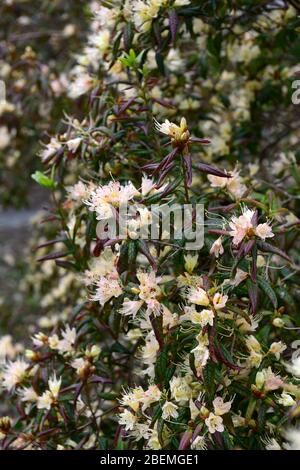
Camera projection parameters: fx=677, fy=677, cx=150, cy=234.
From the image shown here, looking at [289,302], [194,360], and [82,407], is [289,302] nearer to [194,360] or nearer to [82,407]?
[194,360]

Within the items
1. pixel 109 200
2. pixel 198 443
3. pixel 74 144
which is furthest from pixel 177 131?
pixel 198 443

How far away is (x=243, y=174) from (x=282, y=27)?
53cm

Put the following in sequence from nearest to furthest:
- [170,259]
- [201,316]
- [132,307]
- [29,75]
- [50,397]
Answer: [201,316]
[132,307]
[170,259]
[50,397]
[29,75]

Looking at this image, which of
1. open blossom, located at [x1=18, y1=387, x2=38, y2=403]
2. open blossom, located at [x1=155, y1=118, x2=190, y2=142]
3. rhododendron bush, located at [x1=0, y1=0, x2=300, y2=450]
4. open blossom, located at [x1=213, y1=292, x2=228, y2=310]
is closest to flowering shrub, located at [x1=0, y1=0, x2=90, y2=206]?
rhododendron bush, located at [x1=0, y1=0, x2=300, y2=450]

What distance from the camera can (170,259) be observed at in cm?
173

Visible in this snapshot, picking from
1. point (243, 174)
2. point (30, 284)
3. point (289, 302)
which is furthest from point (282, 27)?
point (30, 284)

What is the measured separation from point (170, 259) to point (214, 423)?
44 cm

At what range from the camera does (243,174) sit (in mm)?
2404

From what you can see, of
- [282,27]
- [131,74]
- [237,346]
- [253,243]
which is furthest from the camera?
[282,27]

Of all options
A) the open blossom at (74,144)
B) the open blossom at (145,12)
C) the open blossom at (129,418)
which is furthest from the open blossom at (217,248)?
the open blossom at (145,12)

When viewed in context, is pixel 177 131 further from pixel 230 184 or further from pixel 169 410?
pixel 169 410

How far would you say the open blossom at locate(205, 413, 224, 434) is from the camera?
149 cm

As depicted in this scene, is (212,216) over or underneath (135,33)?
underneath

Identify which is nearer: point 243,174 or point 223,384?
point 223,384
